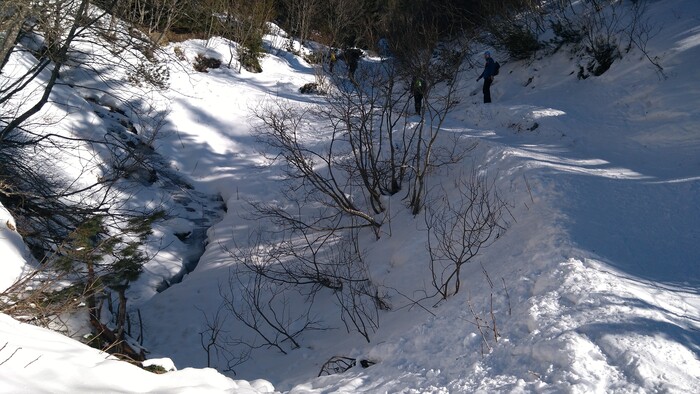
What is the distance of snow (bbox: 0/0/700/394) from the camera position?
419 cm

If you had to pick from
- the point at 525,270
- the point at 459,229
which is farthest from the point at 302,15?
the point at 525,270

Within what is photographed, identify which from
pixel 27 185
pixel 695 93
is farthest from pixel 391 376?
pixel 695 93

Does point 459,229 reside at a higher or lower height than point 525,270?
lower

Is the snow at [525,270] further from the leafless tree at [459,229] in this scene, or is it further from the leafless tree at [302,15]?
the leafless tree at [302,15]

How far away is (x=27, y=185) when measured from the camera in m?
7.79

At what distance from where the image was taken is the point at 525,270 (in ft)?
20.0

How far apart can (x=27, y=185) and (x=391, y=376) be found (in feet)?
18.1

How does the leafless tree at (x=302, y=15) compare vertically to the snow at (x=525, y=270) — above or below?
above

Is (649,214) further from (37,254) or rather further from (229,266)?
(37,254)

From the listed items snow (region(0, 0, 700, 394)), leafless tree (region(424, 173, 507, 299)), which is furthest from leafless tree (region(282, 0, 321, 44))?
leafless tree (region(424, 173, 507, 299))

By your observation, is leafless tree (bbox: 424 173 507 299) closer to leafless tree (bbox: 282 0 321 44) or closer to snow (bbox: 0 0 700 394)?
snow (bbox: 0 0 700 394)

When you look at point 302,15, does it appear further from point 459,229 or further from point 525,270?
point 525,270

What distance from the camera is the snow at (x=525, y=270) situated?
13.8 ft

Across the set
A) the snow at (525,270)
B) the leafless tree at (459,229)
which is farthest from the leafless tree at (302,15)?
the leafless tree at (459,229)
